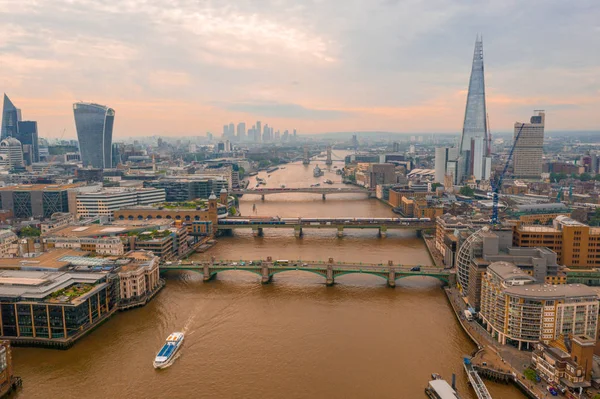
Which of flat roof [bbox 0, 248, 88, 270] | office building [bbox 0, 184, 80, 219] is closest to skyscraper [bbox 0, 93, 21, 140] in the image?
office building [bbox 0, 184, 80, 219]

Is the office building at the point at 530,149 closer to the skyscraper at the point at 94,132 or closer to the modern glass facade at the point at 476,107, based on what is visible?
the modern glass facade at the point at 476,107

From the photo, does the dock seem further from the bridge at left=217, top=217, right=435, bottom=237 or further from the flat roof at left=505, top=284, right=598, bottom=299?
the bridge at left=217, top=217, right=435, bottom=237

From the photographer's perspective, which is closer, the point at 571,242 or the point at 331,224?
the point at 571,242

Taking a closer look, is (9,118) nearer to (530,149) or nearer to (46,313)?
(46,313)

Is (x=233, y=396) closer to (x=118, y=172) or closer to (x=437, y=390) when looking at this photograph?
(x=437, y=390)

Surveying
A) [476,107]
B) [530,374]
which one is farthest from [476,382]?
[476,107]

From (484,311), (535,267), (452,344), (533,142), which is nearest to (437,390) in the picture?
(452,344)
